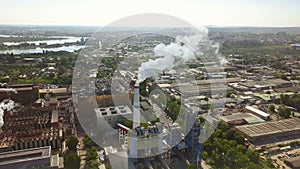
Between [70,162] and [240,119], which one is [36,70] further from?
[240,119]

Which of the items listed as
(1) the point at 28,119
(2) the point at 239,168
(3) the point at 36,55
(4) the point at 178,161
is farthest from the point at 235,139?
(3) the point at 36,55

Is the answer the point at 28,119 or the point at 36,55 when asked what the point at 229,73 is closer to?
the point at 28,119

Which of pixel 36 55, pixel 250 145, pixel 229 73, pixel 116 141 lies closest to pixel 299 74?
pixel 229 73

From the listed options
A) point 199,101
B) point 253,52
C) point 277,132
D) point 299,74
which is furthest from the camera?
point 253,52

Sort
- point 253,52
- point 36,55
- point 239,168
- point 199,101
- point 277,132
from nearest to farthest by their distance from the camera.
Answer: point 239,168, point 277,132, point 199,101, point 36,55, point 253,52

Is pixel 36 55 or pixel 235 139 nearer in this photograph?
pixel 235 139

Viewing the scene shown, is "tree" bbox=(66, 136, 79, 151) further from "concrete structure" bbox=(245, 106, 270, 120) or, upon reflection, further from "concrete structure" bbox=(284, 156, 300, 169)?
"concrete structure" bbox=(245, 106, 270, 120)
